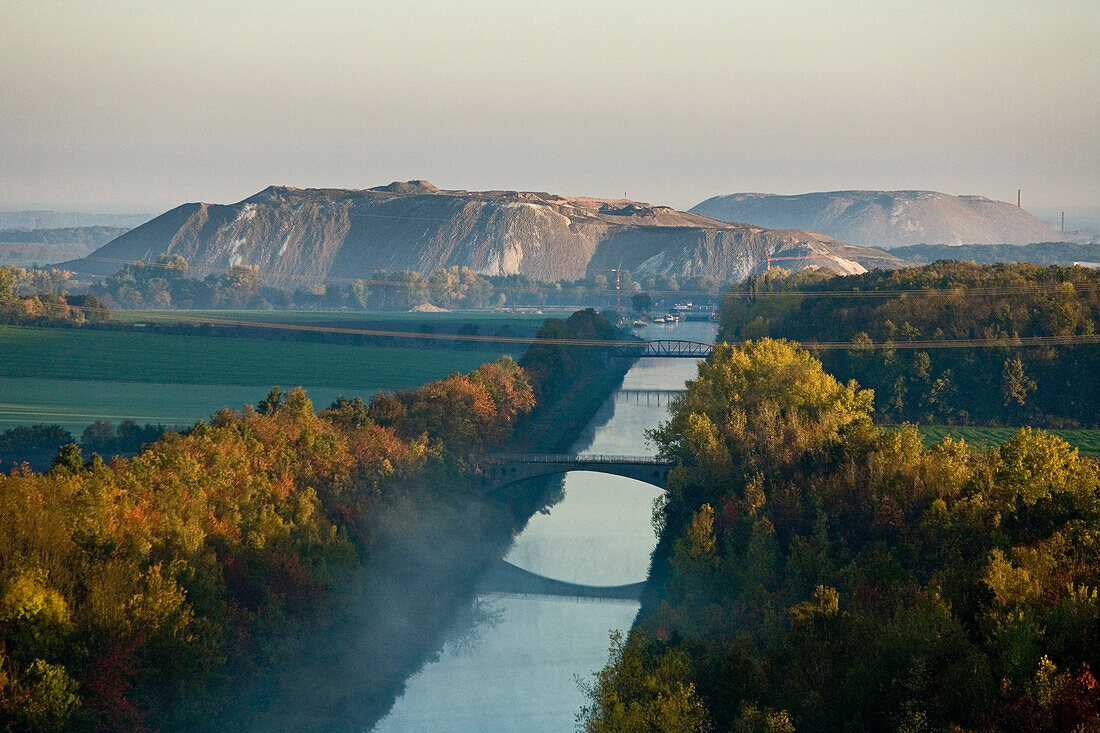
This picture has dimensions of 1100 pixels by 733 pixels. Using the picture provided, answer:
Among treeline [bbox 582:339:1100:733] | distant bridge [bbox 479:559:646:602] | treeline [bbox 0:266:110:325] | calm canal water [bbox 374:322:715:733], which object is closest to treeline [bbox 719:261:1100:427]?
calm canal water [bbox 374:322:715:733]

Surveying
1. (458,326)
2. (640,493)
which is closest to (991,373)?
(640,493)

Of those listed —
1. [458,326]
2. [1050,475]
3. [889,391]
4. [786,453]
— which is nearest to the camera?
[1050,475]

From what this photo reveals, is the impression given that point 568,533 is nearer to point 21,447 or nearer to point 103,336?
point 21,447

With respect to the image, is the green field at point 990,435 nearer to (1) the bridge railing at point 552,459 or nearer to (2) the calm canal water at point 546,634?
(2) the calm canal water at point 546,634

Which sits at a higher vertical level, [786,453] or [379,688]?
[786,453]

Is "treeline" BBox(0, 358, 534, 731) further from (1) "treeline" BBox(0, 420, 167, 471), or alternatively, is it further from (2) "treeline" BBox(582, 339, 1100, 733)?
(1) "treeline" BBox(0, 420, 167, 471)

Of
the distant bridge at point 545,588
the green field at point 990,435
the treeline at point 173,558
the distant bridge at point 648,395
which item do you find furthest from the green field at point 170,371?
the green field at point 990,435
